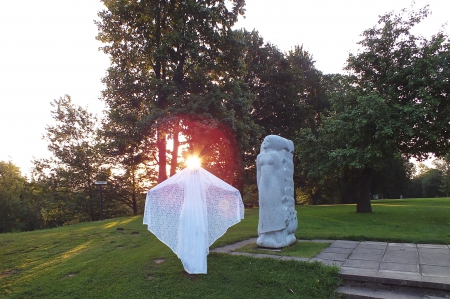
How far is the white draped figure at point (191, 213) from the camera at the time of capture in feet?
19.2

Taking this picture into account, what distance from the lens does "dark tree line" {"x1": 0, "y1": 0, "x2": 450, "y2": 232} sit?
12.7m

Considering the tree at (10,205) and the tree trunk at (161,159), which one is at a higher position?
the tree trunk at (161,159)

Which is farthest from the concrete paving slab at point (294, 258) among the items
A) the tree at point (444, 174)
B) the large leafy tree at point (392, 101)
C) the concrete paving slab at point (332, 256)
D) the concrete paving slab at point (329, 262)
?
the tree at point (444, 174)

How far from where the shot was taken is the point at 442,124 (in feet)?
38.2

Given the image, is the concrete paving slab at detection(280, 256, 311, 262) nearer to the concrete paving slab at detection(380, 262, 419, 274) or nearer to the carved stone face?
the concrete paving slab at detection(380, 262, 419, 274)

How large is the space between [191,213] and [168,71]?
43.8 feet

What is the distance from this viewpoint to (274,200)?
7.57 metres

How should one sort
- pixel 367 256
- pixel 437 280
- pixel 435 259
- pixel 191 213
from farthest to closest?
pixel 367 256 → pixel 435 259 → pixel 191 213 → pixel 437 280

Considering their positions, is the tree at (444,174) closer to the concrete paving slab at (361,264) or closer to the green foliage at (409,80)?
the green foliage at (409,80)

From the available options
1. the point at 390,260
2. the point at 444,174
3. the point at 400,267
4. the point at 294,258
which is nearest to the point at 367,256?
the point at 390,260

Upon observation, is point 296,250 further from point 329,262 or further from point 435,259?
point 435,259

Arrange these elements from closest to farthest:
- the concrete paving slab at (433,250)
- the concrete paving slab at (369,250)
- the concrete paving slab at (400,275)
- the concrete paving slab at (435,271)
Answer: the concrete paving slab at (400,275)
the concrete paving slab at (435,271)
the concrete paving slab at (433,250)
the concrete paving slab at (369,250)

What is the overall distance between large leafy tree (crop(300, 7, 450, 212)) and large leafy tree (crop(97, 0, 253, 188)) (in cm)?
610

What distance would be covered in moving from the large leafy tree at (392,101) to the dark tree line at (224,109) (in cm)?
5
